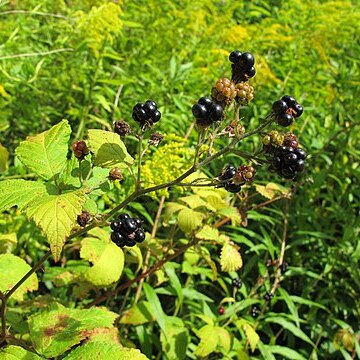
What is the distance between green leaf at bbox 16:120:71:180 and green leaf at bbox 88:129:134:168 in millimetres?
128

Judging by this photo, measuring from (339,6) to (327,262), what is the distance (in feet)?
8.33

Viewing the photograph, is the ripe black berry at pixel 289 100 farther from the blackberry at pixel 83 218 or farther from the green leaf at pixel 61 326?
the green leaf at pixel 61 326

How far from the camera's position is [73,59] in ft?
15.3

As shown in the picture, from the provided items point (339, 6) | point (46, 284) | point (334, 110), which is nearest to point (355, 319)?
point (334, 110)

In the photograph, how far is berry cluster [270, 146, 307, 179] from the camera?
1.71 meters

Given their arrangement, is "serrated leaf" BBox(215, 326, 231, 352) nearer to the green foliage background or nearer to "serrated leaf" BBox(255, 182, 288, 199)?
the green foliage background

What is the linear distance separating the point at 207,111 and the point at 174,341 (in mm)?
2111

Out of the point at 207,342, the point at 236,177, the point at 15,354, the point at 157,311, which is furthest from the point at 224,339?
the point at 236,177

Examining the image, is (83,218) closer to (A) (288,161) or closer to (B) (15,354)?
(B) (15,354)

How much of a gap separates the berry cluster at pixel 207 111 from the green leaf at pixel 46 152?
556 mm

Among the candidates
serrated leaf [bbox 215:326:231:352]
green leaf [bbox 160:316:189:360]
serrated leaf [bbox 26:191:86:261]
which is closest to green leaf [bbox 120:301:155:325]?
green leaf [bbox 160:316:189:360]

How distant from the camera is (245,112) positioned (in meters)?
5.29

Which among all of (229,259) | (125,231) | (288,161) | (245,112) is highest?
(288,161)

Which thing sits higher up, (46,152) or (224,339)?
(46,152)
